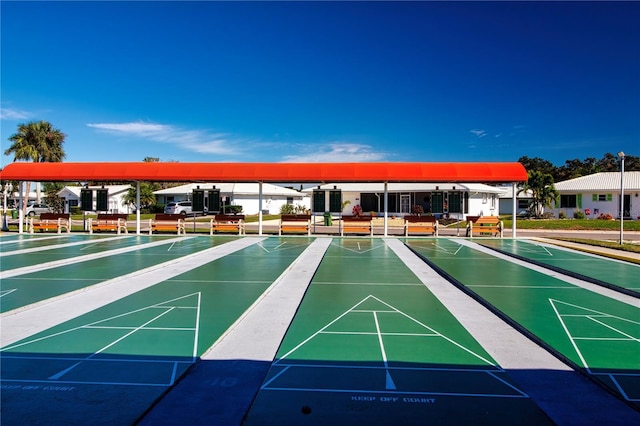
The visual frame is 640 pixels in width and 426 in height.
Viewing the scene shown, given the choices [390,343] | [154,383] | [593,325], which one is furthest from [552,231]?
[154,383]

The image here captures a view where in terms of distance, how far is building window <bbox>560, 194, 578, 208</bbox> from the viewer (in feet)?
136

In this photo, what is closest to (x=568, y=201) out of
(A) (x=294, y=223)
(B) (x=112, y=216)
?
(A) (x=294, y=223)

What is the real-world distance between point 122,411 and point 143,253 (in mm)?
13039

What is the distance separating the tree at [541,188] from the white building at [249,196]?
23729 mm

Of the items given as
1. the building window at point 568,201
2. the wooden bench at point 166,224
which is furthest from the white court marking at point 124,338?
the building window at point 568,201

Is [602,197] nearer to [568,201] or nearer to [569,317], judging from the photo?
[568,201]

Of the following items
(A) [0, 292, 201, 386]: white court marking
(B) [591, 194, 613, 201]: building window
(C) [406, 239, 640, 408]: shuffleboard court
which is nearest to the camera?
(A) [0, 292, 201, 386]: white court marking

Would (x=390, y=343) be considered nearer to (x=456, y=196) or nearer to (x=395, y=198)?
(x=456, y=196)

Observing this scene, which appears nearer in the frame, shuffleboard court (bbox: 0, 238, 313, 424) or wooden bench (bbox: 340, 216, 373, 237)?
shuffleboard court (bbox: 0, 238, 313, 424)

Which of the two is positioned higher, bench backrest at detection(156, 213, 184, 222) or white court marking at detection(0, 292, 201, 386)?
bench backrest at detection(156, 213, 184, 222)

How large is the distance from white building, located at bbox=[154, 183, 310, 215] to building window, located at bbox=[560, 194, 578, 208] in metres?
26.4

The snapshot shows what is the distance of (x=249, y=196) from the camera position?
167ft

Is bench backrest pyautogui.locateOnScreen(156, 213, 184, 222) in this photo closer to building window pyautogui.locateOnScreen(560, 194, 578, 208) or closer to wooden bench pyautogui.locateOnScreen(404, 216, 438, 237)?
wooden bench pyautogui.locateOnScreen(404, 216, 438, 237)

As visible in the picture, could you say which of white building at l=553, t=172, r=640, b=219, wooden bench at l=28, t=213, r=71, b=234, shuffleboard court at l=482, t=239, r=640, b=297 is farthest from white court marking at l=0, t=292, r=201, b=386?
white building at l=553, t=172, r=640, b=219
